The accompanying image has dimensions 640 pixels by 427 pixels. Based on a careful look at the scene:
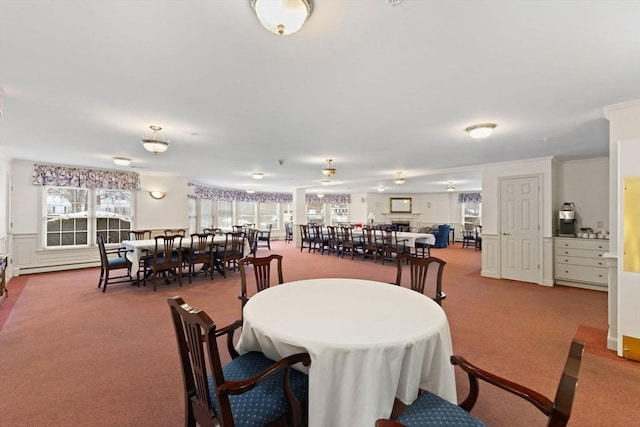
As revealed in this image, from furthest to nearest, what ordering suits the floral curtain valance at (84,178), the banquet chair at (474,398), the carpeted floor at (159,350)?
1. the floral curtain valance at (84,178)
2. the carpeted floor at (159,350)
3. the banquet chair at (474,398)

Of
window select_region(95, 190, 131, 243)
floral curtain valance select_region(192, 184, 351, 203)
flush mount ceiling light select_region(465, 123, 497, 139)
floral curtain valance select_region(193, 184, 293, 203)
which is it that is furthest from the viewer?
floral curtain valance select_region(192, 184, 351, 203)

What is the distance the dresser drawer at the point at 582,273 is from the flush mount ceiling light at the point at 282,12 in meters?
5.98

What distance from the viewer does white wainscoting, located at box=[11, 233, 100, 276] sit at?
5613 mm

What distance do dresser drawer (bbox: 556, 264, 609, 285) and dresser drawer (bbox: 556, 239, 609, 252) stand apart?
32 centimetres

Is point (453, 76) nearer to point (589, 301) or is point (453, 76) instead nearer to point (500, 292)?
point (500, 292)

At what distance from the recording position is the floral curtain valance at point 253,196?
378 inches

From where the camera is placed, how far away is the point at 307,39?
1722 millimetres

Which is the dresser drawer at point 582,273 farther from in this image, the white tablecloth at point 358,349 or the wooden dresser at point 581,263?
the white tablecloth at point 358,349

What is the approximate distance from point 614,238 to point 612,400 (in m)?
1.61

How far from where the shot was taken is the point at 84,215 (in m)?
6.50

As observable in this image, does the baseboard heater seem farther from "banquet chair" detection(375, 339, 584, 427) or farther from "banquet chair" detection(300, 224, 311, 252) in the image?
"banquet chair" detection(375, 339, 584, 427)

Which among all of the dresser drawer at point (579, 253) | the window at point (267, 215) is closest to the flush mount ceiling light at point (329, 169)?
the dresser drawer at point (579, 253)

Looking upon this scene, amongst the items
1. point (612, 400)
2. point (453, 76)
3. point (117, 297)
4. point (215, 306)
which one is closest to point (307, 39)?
point (453, 76)

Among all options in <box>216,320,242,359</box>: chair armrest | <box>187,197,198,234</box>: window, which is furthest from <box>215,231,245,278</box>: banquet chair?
<box>216,320,242,359</box>: chair armrest
